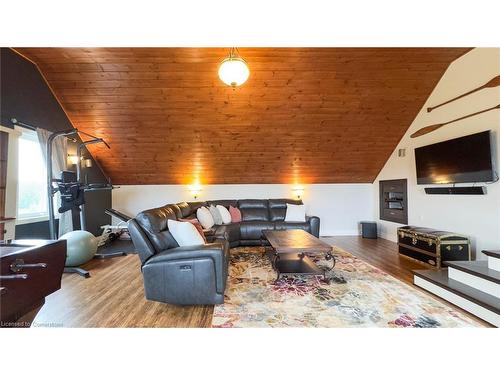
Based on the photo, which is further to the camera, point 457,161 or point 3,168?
point 457,161

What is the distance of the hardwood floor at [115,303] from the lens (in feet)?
6.54

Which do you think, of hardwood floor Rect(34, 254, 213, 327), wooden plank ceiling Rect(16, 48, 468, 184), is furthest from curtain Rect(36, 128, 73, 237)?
hardwood floor Rect(34, 254, 213, 327)

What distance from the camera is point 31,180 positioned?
3.62 m

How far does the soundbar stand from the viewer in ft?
10.4

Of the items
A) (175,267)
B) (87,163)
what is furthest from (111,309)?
(87,163)

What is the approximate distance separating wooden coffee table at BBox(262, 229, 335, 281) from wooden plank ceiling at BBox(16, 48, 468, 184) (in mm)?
2149

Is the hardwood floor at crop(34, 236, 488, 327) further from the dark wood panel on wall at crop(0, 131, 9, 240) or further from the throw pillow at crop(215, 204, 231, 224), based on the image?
the throw pillow at crop(215, 204, 231, 224)

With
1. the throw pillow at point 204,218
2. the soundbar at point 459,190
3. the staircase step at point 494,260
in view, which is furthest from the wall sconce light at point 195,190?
the staircase step at point 494,260

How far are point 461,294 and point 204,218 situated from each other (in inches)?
139

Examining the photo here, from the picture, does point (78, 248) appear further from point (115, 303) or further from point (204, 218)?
point (204, 218)
